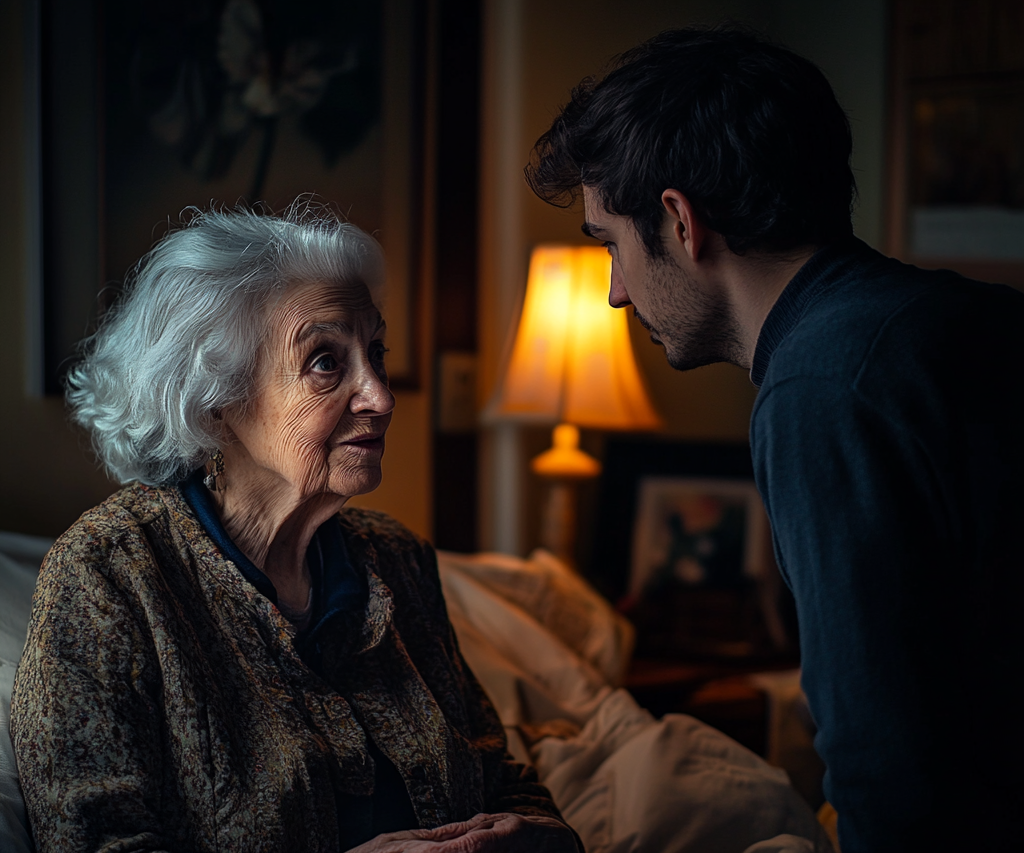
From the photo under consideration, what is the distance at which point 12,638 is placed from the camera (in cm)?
104

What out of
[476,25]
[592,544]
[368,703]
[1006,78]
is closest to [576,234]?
[476,25]

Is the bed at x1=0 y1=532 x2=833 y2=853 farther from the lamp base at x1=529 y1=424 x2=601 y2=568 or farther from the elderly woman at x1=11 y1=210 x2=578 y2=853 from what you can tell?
the lamp base at x1=529 y1=424 x2=601 y2=568

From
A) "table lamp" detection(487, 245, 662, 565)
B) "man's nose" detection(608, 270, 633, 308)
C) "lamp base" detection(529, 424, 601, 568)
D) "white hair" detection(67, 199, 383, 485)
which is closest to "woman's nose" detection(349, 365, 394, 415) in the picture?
"white hair" detection(67, 199, 383, 485)

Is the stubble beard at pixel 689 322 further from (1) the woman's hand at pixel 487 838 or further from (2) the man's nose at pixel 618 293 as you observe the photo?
(1) the woman's hand at pixel 487 838

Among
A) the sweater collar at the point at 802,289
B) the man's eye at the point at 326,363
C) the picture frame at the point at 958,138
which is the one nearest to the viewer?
the sweater collar at the point at 802,289

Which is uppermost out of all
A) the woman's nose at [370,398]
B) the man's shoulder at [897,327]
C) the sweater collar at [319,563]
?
the man's shoulder at [897,327]

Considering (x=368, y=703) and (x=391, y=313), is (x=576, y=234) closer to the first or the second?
(x=391, y=313)

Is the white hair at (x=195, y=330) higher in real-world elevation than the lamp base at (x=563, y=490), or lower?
higher

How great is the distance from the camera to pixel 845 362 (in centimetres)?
75

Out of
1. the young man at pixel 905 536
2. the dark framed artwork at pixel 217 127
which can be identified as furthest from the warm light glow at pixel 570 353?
the young man at pixel 905 536

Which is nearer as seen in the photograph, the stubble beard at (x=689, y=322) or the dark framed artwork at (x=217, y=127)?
the stubble beard at (x=689, y=322)

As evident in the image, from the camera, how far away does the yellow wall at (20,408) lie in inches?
51.6

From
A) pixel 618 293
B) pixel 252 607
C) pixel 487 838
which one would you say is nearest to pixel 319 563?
pixel 252 607

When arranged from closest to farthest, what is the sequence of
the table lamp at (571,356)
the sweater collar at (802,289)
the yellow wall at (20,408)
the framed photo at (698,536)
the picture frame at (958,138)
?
the sweater collar at (802,289) → the yellow wall at (20,408) → the table lamp at (571,356) → the framed photo at (698,536) → the picture frame at (958,138)
